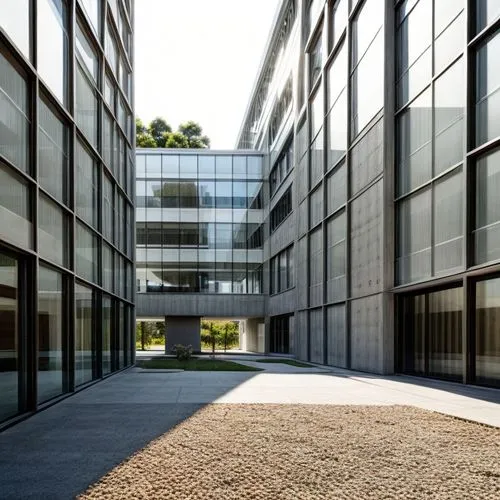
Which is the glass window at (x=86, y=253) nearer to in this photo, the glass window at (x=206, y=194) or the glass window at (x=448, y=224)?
the glass window at (x=448, y=224)

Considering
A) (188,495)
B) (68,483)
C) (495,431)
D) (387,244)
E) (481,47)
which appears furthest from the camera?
(387,244)

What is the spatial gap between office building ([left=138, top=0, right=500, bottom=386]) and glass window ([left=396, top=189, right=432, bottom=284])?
63mm

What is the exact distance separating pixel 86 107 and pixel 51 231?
5.62m

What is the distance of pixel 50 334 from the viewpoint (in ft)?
43.1

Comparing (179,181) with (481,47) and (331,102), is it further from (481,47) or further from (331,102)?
(481,47)

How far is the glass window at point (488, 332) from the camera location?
51.0ft

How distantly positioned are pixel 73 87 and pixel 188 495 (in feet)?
38.7

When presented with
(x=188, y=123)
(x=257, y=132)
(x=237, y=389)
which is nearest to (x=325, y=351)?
(x=237, y=389)

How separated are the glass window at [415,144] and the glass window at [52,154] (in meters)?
10.6

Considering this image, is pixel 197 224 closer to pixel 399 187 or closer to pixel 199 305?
pixel 199 305

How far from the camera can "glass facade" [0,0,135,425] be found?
10539mm

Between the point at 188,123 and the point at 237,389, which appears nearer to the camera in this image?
the point at 237,389

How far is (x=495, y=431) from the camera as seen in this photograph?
30.8 feet

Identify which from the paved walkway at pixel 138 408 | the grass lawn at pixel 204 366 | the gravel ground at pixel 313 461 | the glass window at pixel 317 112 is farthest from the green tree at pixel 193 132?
the gravel ground at pixel 313 461
